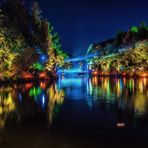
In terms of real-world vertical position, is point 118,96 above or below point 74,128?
above

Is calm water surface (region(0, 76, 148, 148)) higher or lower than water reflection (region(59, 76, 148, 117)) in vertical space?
lower

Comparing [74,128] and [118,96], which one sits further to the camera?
[118,96]

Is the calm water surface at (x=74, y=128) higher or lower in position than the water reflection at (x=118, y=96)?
lower

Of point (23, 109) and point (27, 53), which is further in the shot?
point (27, 53)

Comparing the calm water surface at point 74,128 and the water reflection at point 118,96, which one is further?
the water reflection at point 118,96

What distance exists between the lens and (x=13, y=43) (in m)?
46.4

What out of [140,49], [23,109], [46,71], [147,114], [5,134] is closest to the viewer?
[5,134]

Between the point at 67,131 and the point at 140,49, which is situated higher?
the point at 140,49

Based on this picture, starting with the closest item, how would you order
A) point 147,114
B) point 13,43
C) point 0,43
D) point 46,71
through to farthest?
point 147,114 < point 0,43 < point 13,43 < point 46,71

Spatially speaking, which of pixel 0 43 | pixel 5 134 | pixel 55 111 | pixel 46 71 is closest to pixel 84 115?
pixel 55 111

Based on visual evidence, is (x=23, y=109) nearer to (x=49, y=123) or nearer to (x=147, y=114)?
(x=49, y=123)

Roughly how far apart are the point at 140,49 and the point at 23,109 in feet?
225

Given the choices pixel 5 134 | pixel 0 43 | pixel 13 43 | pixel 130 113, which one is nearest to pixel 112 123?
pixel 130 113

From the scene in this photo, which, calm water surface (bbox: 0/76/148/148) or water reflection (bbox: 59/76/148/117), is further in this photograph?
water reflection (bbox: 59/76/148/117)
